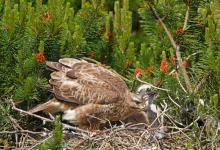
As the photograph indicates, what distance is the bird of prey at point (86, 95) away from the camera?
941 cm

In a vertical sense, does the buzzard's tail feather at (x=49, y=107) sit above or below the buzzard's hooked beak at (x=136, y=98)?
below

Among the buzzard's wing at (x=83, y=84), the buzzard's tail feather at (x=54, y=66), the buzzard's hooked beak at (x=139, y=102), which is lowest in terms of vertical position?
the buzzard's hooked beak at (x=139, y=102)

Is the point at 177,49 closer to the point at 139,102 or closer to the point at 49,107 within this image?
the point at 139,102

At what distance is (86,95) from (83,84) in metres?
0.11

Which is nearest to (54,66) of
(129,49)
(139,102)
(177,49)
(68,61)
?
(68,61)

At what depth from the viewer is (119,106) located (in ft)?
31.2

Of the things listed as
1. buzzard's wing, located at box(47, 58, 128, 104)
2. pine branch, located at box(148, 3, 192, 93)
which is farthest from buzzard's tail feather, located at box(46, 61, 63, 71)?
pine branch, located at box(148, 3, 192, 93)

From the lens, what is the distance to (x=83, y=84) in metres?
9.43

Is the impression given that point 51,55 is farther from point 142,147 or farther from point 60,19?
point 142,147

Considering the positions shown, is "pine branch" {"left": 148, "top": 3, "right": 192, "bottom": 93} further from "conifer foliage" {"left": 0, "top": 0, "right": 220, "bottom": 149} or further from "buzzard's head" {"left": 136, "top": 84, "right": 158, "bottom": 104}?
"buzzard's head" {"left": 136, "top": 84, "right": 158, "bottom": 104}

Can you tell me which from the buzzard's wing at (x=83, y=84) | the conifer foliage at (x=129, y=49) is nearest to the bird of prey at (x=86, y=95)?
the buzzard's wing at (x=83, y=84)

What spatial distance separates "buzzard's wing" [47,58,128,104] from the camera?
941 cm

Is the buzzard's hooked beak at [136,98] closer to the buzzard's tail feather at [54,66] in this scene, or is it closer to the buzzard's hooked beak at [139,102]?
the buzzard's hooked beak at [139,102]

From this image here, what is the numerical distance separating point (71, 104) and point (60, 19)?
797 millimetres
